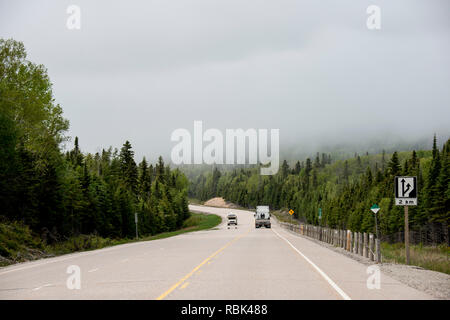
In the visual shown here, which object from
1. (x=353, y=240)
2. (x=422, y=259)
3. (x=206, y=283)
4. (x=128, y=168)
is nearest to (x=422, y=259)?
(x=422, y=259)

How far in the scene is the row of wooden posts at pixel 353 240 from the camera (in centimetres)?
2219

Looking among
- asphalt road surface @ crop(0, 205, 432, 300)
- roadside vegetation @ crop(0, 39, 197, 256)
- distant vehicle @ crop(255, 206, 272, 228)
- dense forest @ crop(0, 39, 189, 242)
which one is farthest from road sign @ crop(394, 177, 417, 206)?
distant vehicle @ crop(255, 206, 272, 228)

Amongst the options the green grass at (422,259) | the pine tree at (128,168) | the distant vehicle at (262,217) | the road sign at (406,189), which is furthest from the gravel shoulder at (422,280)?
the pine tree at (128,168)

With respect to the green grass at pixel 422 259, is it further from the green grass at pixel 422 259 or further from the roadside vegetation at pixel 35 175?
the roadside vegetation at pixel 35 175

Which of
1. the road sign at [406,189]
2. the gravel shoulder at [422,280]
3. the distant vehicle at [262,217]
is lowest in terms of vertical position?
the distant vehicle at [262,217]

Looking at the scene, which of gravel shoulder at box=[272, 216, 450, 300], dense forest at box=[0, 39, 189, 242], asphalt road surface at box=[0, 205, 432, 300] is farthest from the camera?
dense forest at box=[0, 39, 189, 242]

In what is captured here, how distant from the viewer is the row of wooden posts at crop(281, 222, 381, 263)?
72.8ft

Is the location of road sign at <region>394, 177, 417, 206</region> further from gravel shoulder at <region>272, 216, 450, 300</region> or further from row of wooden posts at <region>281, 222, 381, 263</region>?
row of wooden posts at <region>281, 222, 381, 263</region>

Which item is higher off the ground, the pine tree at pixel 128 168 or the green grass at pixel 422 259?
the pine tree at pixel 128 168

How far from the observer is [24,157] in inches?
1661

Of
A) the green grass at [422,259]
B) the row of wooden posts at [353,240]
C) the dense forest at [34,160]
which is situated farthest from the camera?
the dense forest at [34,160]
